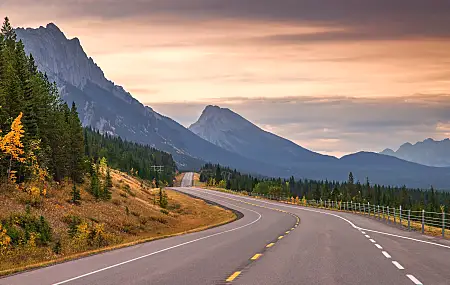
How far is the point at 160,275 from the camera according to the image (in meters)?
15.4

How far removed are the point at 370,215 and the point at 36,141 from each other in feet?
109

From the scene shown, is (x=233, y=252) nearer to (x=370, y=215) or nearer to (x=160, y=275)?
(x=160, y=275)

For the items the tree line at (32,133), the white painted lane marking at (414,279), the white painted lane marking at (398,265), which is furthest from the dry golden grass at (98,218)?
the white painted lane marking at (398,265)

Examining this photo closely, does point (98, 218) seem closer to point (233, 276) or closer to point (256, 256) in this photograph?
point (256, 256)

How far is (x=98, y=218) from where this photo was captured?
161ft

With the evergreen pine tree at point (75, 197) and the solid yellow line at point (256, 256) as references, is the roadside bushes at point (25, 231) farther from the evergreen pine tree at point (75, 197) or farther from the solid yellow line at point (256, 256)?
the evergreen pine tree at point (75, 197)

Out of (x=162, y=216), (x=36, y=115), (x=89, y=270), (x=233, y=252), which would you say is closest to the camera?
(x=89, y=270)

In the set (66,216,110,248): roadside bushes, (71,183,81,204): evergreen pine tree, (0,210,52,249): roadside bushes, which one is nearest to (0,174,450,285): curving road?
(0,210,52,249): roadside bushes

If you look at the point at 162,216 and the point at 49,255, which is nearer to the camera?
the point at 49,255

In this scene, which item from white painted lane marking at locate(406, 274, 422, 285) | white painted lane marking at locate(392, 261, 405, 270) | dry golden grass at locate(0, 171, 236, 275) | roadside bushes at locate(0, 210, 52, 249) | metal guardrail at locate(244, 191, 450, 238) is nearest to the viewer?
white painted lane marking at locate(406, 274, 422, 285)

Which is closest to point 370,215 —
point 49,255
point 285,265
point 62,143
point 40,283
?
point 62,143

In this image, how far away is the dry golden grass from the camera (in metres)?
26.9

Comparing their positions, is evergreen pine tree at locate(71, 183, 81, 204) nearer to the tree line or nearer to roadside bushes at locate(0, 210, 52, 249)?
the tree line

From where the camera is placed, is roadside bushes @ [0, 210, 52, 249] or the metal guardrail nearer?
roadside bushes @ [0, 210, 52, 249]
